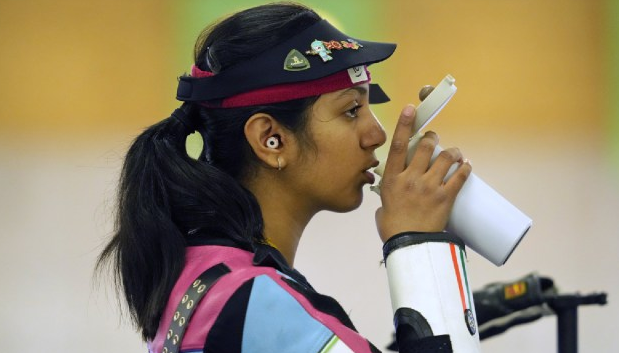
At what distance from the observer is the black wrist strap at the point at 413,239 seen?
1389 mm

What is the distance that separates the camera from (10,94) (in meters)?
3.60

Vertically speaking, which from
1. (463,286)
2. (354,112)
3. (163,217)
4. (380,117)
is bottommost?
(380,117)

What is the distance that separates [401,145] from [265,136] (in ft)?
0.65

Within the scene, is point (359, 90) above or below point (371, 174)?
above

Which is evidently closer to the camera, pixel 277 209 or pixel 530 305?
pixel 277 209

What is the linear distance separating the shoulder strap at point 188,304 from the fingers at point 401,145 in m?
0.30

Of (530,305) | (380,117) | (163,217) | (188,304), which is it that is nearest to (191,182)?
(163,217)

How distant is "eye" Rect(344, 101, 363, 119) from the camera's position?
1473 mm

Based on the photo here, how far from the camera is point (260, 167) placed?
4.86ft

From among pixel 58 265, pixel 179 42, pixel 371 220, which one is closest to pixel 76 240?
pixel 58 265

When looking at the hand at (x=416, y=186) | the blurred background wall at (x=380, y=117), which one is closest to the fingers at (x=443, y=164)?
the hand at (x=416, y=186)

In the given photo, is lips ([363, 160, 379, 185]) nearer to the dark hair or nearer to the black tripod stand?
the dark hair

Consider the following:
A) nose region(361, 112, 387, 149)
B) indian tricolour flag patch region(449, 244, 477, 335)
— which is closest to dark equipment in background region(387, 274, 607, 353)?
indian tricolour flag patch region(449, 244, 477, 335)

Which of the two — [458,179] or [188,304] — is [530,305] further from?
[188,304]
